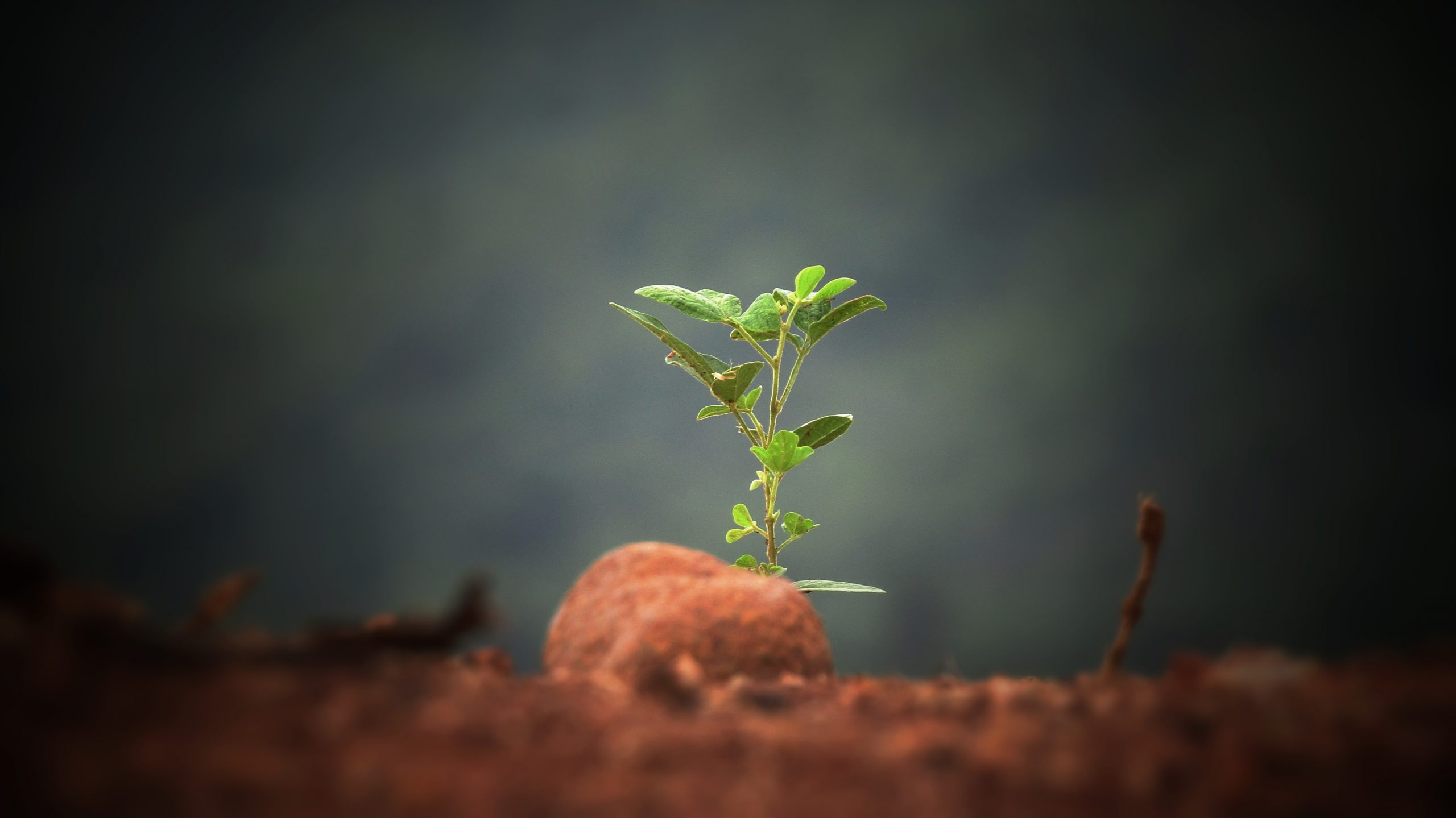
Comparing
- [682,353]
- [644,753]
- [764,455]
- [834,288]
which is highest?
[834,288]

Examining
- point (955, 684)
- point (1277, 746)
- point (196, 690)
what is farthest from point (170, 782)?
point (955, 684)

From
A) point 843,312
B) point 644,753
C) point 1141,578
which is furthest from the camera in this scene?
point 843,312

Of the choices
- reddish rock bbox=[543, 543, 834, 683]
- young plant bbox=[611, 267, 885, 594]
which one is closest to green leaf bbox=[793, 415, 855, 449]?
young plant bbox=[611, 267, 885, 594]

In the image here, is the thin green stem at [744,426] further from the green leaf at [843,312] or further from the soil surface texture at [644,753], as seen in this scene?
the soil surface texture at [644,753]

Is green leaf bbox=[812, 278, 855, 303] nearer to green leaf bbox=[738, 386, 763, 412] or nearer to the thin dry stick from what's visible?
green leaf bbox=[738, 386, 763, 412]

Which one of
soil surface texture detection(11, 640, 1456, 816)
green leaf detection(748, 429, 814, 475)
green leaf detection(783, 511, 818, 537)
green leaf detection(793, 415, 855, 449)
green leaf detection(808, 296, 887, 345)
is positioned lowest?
soil surface texture detection(11, 640, 1456, 816)

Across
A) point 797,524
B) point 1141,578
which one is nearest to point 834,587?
point 797,524

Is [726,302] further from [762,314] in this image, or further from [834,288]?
[834,288]

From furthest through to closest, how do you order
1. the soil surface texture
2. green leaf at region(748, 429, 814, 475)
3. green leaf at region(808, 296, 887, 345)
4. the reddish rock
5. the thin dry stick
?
green leaf at region(808, 296, 887, 345) < green leaf at region(748, 429, 814, 475) < the reddish rock < the thin dry stick < the soil surface texture
